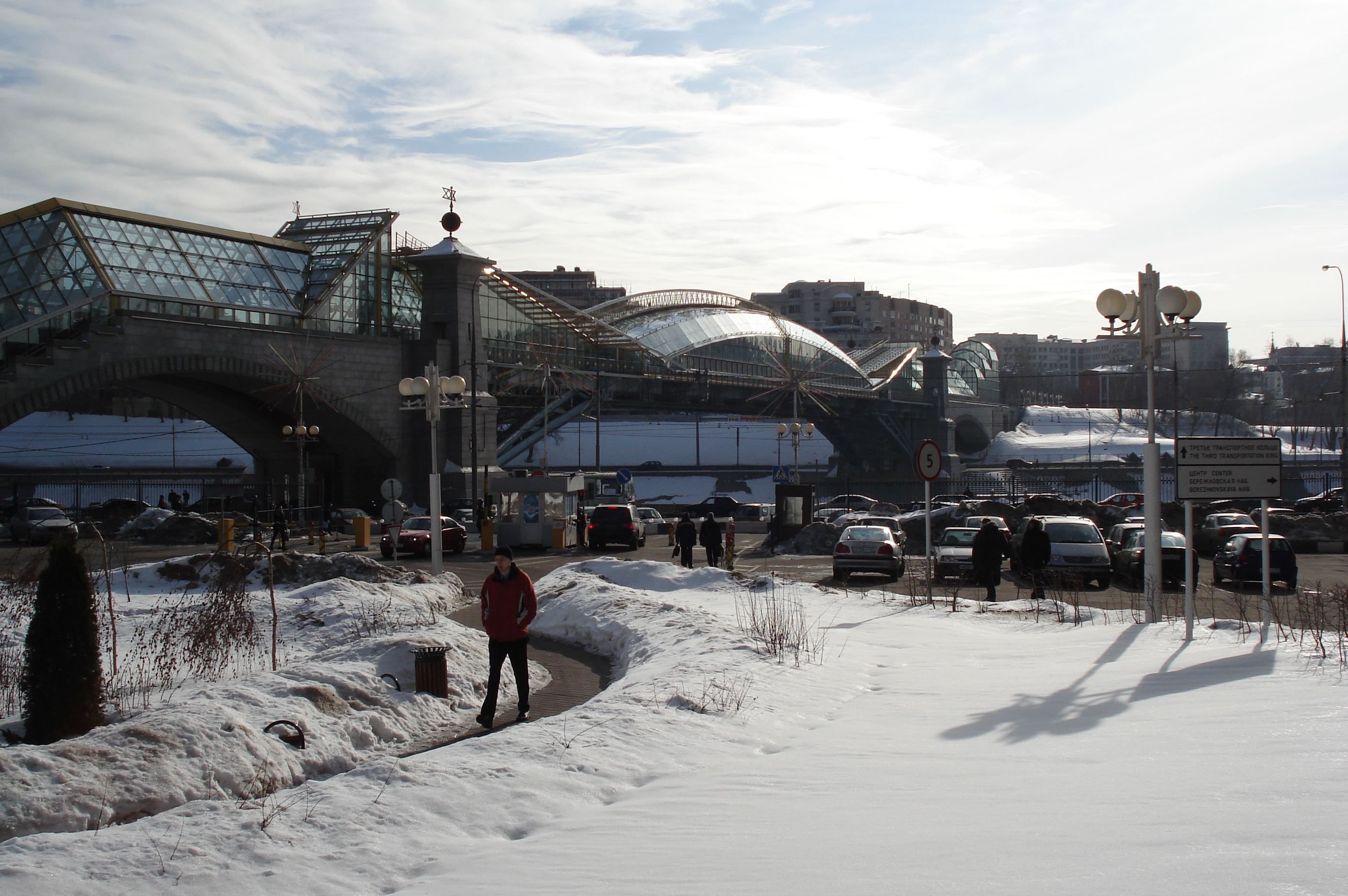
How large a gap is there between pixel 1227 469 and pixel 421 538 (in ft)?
77.7

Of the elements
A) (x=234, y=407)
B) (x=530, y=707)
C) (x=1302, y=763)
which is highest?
(x=234, y=407)

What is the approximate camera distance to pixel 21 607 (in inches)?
538

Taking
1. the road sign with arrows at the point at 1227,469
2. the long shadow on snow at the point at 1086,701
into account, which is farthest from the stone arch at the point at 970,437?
the long shadow on snow at the point at 1086,701

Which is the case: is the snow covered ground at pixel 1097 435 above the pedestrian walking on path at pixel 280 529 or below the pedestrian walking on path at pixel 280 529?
above

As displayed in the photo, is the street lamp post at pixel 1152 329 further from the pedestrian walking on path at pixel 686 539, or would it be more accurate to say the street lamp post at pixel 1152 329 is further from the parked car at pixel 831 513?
the parked car at pixel 831 513

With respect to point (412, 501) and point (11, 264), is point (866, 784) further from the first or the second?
point (412, 501)

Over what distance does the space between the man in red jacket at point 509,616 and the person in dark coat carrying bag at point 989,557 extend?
9896mm

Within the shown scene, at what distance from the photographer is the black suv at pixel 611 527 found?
111ft

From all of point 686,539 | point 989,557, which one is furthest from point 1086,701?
point 686,539

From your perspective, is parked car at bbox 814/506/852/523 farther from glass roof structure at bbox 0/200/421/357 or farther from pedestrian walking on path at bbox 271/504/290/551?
glass roof structure at bbox 0/200/421/357

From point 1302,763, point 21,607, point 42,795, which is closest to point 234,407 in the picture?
point 21,607

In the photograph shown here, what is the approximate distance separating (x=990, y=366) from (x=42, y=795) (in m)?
124

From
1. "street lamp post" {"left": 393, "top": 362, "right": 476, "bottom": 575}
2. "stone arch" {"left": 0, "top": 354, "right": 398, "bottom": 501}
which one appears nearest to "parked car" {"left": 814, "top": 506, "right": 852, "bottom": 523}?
"stone arch" {"left": 0, "top": 354, "right": 398, "bottom": 501}

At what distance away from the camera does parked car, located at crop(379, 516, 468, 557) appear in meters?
31.3
